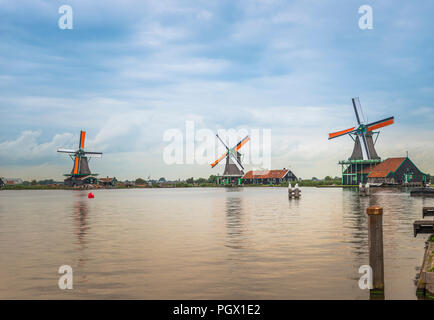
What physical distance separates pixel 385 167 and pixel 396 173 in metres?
2.69

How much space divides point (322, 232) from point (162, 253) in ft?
27.5

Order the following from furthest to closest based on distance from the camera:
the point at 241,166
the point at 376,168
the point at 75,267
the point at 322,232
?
1. the point at 241,166
2. the point at 376,168
3. the point at 322,232
4. the point at 75,267

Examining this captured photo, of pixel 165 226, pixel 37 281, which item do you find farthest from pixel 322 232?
pixel 37 281

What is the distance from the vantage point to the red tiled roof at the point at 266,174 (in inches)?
5057

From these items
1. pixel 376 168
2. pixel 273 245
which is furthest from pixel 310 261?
pixel 376 168

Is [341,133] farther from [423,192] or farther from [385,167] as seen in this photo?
[423,192]

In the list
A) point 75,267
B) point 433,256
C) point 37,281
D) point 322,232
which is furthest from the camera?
point 322,232

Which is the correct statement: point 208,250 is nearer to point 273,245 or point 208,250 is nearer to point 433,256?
point 273,245

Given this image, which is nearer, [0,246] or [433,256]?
[433,256]

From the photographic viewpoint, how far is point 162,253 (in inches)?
558

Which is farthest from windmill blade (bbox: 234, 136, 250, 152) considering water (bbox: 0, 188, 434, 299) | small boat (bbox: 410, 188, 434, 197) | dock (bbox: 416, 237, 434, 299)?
dock (bbox: 416, 237, 434, 299)

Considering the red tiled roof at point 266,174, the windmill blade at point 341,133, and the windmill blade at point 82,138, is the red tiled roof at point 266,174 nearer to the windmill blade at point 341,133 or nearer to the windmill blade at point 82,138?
the windmill blade at point 341,133
